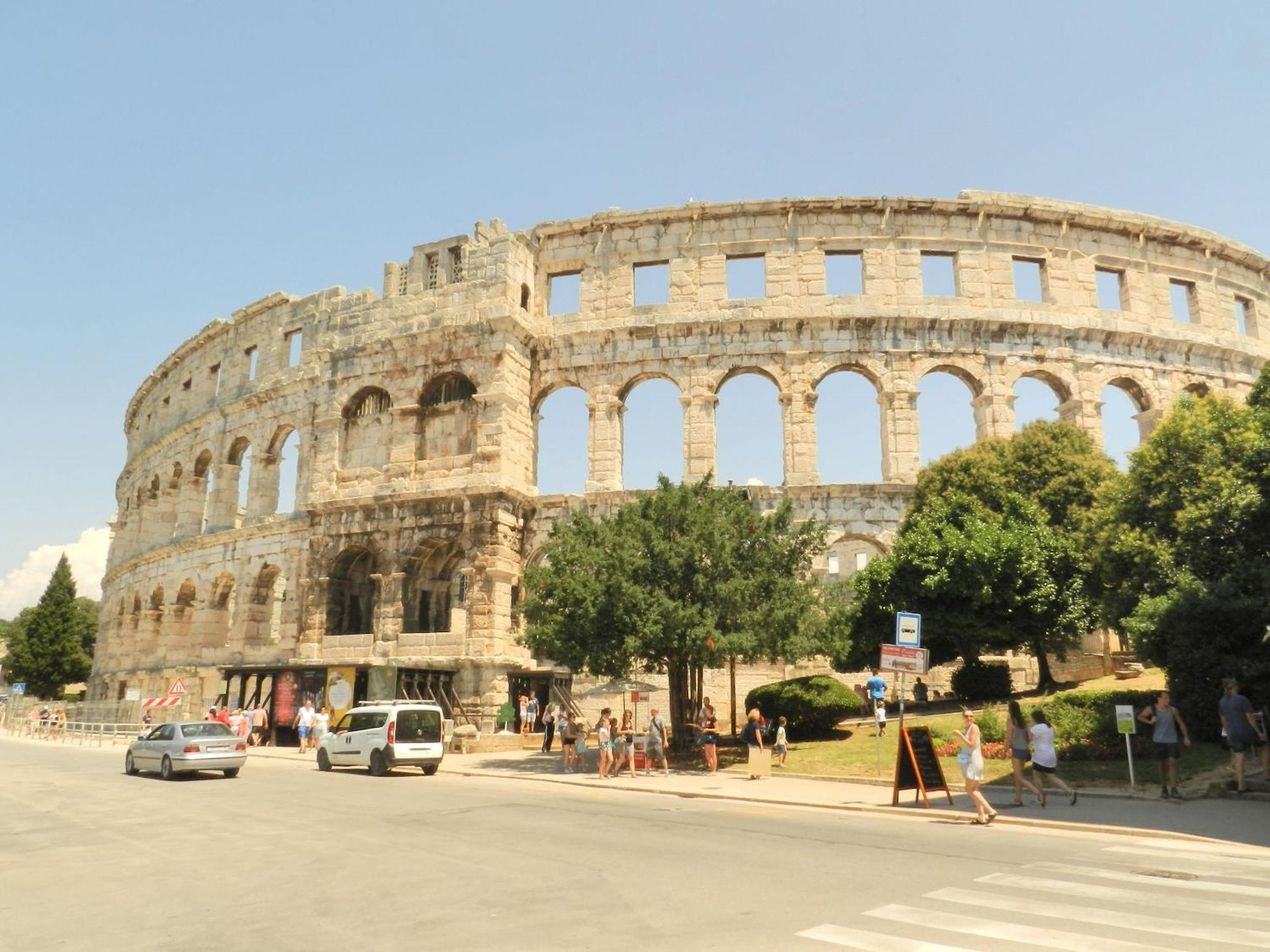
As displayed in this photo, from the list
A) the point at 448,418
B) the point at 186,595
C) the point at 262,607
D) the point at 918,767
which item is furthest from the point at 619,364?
the point at 186,595

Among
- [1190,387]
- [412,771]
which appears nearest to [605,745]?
[412,771]

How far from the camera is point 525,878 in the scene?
792 centimetres

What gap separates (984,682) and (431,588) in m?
17.7

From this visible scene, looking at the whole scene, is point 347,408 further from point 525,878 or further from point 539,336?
point 525,878

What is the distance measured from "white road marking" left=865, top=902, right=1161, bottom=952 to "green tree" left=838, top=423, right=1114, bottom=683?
15905mm

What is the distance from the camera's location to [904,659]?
14.1 meters

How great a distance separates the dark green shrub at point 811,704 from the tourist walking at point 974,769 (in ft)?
27.7

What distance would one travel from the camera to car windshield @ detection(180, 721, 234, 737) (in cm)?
1834

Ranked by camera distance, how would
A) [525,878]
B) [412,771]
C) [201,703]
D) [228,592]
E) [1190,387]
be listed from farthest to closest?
[228,592]
[201,703]
[1190,387]
[412,771]
[525,878]

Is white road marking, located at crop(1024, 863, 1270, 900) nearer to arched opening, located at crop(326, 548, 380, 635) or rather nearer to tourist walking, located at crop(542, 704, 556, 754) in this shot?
tourist walking, located at crop(542, 704, 556, 754)

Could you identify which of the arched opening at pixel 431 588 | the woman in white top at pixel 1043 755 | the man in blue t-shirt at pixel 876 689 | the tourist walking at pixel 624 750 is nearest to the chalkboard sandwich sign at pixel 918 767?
the woman in white top at pixel 1043 755

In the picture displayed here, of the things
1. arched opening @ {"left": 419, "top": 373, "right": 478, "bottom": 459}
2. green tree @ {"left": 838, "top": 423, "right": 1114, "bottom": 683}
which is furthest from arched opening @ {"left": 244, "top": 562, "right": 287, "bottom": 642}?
green tree @ {"left": 838, "top": 423, "right": 1114, "bottom": 683}

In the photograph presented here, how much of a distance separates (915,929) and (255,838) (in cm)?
773

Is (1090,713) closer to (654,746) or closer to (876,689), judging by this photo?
(876,689)
